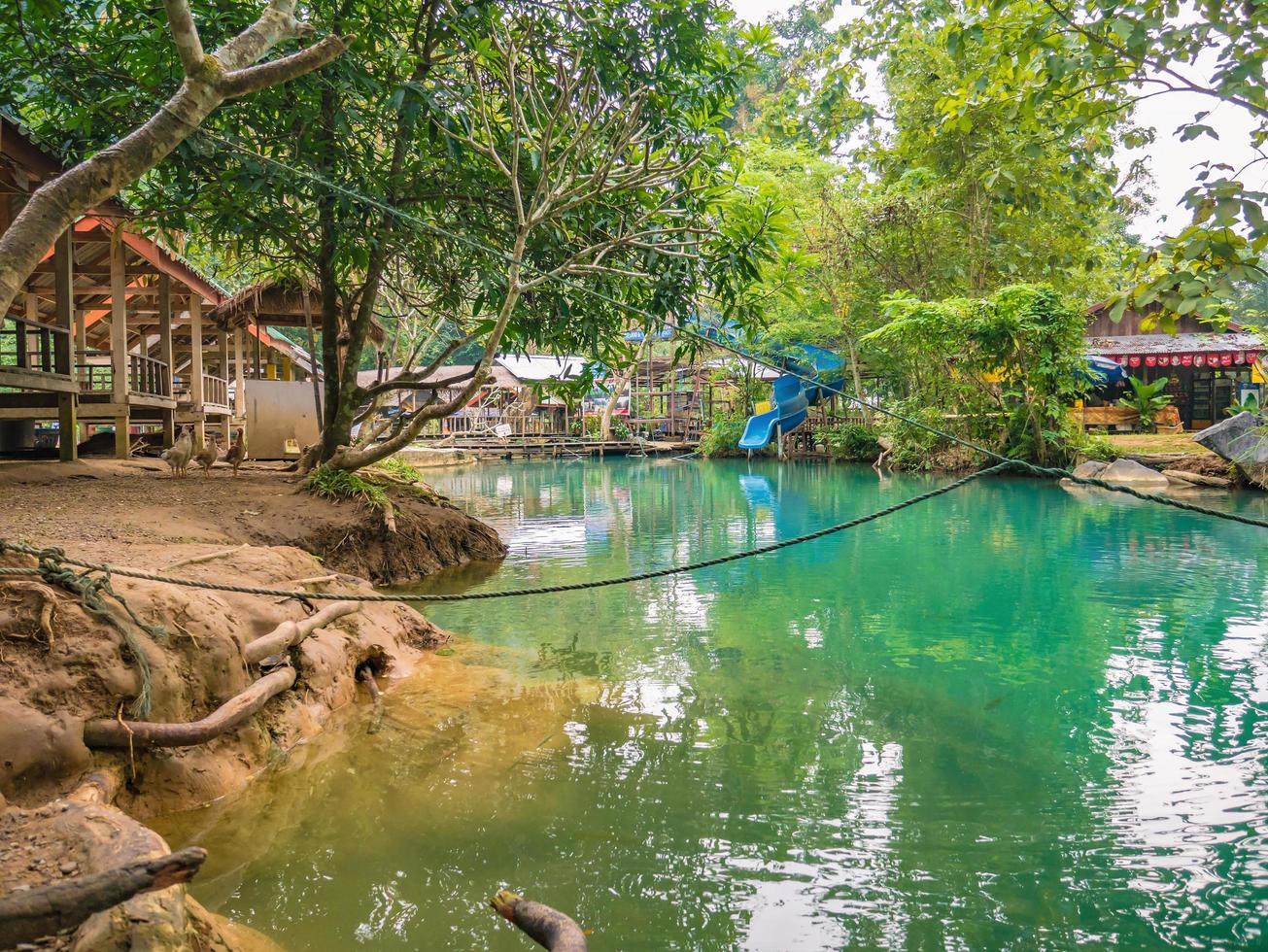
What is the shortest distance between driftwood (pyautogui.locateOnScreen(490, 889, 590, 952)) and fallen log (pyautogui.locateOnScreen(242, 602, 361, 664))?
2.35 metres

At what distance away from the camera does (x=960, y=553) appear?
9820 mm

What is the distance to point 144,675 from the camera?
3.31 metres

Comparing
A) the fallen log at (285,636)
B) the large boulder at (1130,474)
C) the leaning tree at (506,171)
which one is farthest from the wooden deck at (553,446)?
the fallen log at (285,636)

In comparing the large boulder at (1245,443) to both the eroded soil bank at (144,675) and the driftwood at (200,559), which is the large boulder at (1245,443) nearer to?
the eroded soil bank at (144,675)

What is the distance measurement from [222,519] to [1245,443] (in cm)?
1609

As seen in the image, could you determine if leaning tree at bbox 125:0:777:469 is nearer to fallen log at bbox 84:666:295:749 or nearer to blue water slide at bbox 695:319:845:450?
fallen log at bbox 84:666:295:749

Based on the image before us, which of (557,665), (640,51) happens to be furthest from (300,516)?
(640,51)

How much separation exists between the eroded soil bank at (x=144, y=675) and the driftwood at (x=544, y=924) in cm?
83

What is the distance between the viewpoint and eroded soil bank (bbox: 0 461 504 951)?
7.75 ft

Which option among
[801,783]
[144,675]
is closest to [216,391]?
[144,675]

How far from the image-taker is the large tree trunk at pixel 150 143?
3037 millimetres

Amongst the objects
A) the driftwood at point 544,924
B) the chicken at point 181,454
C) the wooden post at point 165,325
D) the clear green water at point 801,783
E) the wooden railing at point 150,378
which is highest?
the wooden post at point 165,325

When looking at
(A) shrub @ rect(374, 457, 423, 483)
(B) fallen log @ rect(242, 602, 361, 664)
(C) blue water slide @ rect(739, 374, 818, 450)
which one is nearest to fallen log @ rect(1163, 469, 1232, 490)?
(C) blue water slide @ rect(739, 374, 818, 450)

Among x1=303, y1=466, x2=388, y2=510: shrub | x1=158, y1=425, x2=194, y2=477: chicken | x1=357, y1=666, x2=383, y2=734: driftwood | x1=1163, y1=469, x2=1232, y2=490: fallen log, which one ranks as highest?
x1=158, y1=425, x2=194, y2=477: chicken
